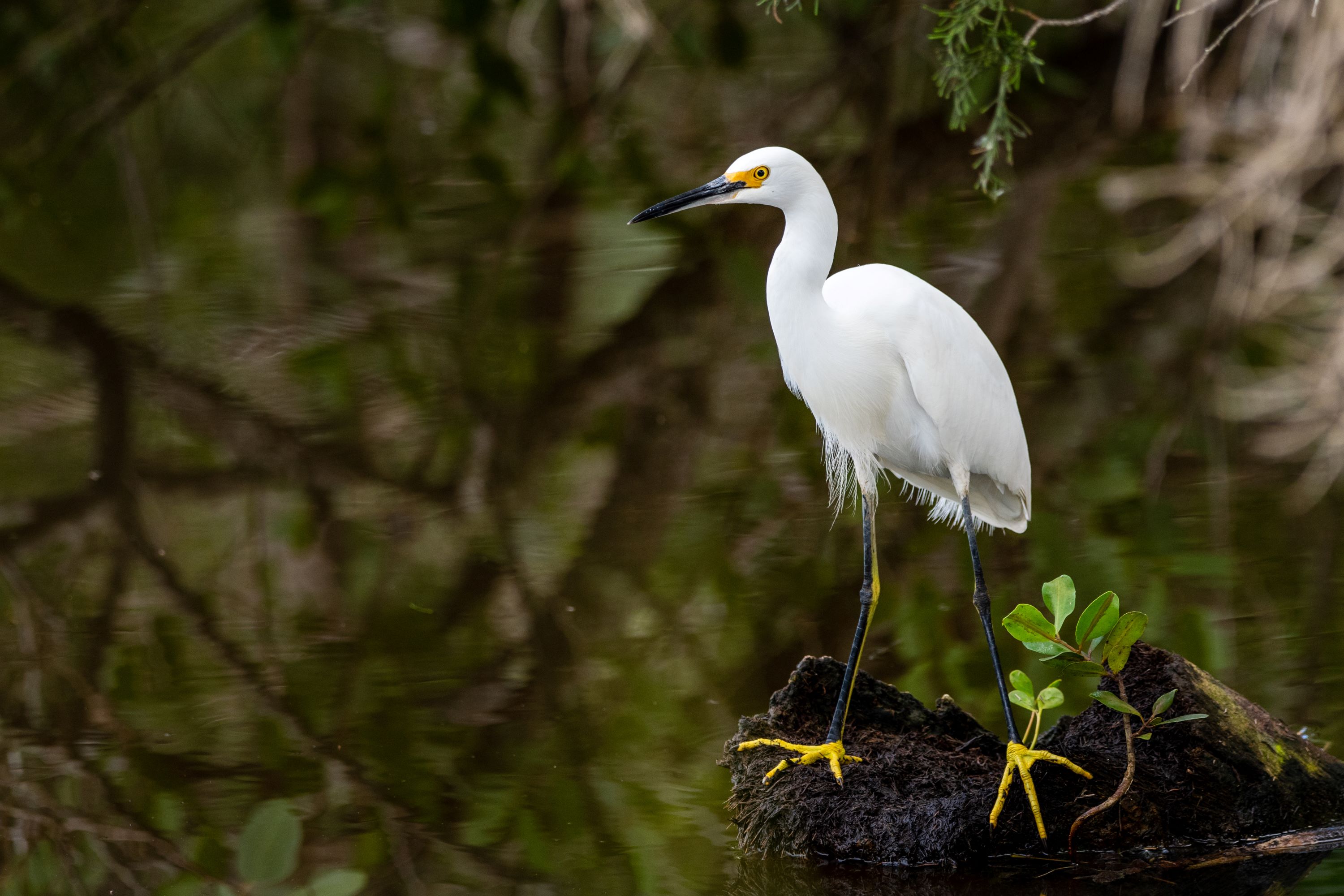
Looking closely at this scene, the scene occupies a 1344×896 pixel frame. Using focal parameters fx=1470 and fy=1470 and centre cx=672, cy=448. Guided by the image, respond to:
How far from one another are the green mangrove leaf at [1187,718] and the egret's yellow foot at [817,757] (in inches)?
24.1

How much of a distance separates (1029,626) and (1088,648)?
4.8 inches

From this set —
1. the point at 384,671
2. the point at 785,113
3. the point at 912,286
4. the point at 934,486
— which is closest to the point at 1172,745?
the point at 934,486

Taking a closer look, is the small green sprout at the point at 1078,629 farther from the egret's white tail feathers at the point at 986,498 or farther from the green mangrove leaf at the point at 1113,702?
the egret's white tail feathers at the point at 986,498

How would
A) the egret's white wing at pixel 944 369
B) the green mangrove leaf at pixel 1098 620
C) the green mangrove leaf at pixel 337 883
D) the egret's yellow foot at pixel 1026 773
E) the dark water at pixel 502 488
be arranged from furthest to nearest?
the dark water at pixel 502 488, the egret's white wing at pixel 944 369, the green mangrove leaf at pixel 337 883, the egret's yellow foot at pixel 1026 773, the green mangrove leaf at pixel 1098 620

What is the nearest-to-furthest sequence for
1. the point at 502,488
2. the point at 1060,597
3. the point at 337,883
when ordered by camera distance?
the point at 1060,597 → the point at 337,883 → the point at 502,488

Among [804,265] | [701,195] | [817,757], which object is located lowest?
[817,757]

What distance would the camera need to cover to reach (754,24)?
36.9 ft

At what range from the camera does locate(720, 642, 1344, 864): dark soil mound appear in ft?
9.30

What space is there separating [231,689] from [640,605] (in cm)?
115

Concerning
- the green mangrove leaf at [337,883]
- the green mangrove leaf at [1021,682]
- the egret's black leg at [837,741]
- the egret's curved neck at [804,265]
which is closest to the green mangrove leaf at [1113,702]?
the green mangrove leaf at [1021,682]

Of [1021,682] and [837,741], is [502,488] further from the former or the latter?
[1021,682]

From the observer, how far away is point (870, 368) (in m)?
3.13

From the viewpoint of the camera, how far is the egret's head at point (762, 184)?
3.00m

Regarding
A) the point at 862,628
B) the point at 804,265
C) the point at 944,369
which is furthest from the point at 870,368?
the point at 862,628
